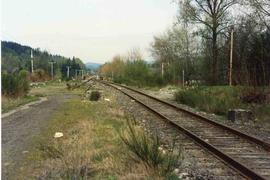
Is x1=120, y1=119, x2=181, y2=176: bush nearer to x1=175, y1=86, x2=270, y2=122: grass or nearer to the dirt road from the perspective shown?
the dirt road

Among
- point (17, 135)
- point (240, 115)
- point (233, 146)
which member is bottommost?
point (233, 146)

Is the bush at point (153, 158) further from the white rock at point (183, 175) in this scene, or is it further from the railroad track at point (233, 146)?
the railroad track at point (233, 146)

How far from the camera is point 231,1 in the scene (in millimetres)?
46438

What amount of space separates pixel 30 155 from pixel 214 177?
3846 mm

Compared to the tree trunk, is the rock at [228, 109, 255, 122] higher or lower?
lower

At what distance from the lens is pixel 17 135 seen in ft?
41.8

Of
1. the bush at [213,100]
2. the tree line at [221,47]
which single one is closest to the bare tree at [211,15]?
the tree line at [221,47]

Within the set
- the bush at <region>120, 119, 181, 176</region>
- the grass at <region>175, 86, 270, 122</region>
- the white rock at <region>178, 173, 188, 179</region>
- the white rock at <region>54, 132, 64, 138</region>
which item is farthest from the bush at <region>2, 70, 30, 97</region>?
the white rock at <region>178, 173, 188, 179</region>

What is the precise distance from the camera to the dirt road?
8.80 meters

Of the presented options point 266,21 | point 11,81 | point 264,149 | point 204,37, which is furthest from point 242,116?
point 204,37

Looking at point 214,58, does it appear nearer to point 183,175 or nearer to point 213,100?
point 213,100

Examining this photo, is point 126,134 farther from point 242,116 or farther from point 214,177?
point 242,116

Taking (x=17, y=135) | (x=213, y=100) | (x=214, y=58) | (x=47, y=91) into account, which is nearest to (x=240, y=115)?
(x=213, y=100)

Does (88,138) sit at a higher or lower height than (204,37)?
lower
